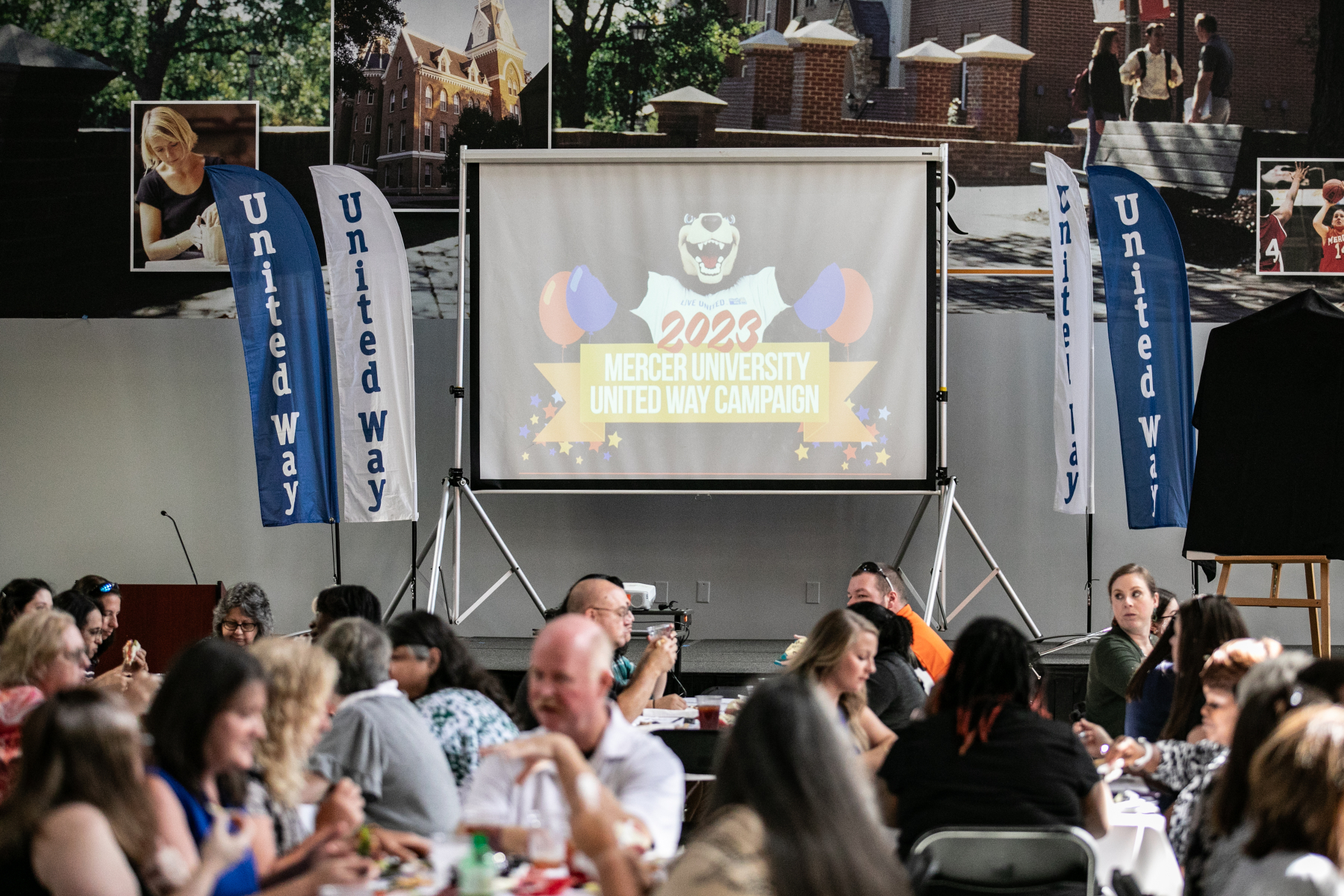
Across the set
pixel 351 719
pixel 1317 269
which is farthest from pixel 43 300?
pixel 1317 269

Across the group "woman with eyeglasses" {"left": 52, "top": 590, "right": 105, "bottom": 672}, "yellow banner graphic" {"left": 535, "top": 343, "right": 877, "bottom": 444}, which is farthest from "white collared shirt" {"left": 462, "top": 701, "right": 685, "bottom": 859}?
"yellow banner graphic" {"left": 535, "top": 343, "right": 877, "bottom": 444}

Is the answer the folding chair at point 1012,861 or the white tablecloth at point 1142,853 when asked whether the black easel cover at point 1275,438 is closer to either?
the white tablecloth at point 1142,853

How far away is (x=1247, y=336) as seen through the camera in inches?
227

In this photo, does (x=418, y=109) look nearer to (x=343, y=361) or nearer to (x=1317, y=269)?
(x=343, y=361)

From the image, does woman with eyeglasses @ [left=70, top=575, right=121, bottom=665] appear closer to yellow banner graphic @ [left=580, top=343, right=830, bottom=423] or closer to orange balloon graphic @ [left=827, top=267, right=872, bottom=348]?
yellow banner graphic @ [left=580, top=343, right=830, bottom=423]

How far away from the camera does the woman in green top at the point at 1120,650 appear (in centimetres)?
445

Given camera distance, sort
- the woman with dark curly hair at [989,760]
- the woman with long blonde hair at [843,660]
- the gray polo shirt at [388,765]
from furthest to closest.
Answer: the woman with long blonde hair at [843,660] < the gray polo shirt at [388,765] < the woman with dark curly hair at [989,760]

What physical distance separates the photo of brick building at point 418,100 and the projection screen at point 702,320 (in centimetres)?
107

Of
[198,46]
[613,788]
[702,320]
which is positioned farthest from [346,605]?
[198,46]

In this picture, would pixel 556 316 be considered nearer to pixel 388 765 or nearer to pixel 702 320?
pixel 702 320

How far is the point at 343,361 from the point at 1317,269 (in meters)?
6.12

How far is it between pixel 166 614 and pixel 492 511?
2.05 meters

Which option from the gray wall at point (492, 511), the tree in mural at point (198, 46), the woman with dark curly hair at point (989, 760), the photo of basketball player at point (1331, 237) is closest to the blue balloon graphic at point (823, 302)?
the gray wall at point (492, 511)

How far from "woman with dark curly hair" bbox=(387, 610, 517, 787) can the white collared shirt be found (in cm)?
61
